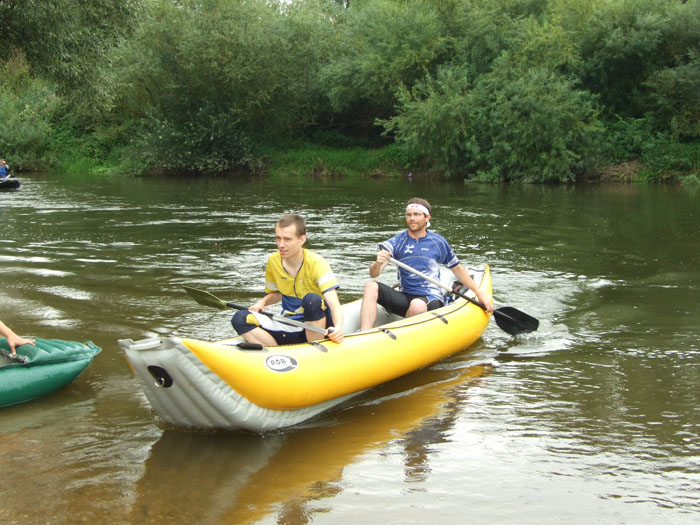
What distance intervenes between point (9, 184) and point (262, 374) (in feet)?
64.4

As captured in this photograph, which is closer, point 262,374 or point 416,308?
point 262,374

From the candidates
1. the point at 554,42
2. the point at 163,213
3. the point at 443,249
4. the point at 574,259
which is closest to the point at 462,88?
the point at 554,42

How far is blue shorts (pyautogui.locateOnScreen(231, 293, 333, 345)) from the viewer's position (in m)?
4.71

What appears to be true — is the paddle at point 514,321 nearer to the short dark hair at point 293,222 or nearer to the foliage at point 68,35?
the short dark hair at point 293,222

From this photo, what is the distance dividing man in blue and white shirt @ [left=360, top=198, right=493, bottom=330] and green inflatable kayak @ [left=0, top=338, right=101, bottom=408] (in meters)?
2.22

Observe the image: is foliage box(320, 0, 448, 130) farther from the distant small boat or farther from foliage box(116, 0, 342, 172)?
the distant small boat

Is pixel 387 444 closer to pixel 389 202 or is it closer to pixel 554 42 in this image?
pixel 389 202

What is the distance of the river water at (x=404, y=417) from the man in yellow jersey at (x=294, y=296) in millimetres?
584

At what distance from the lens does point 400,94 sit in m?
26.2

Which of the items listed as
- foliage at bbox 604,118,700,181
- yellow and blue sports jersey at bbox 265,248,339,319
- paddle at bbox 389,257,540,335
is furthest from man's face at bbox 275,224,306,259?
foliage at bbox 604,118,700,181

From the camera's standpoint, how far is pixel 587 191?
21422mm

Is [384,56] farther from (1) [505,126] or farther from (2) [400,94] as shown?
(1) [505,126]

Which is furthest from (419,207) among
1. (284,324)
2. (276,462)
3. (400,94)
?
(400,94)

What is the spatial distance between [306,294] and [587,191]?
18207 mm
